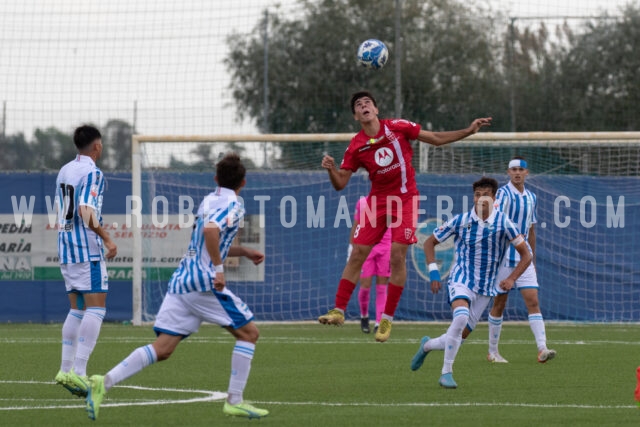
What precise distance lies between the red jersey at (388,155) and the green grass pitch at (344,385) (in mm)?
1929

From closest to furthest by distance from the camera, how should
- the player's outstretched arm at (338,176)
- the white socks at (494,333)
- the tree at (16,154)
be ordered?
the player's outstretched arm at (338,176), the white socks at (494,333), the tree at (16,154)

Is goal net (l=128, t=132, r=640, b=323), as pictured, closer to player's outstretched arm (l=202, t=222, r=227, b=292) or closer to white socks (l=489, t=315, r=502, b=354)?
white socks (l=489, t=315, r=502, b=354)

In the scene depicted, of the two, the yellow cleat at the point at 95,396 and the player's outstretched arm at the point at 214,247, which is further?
the player's outstretched arm at the point at 214,247

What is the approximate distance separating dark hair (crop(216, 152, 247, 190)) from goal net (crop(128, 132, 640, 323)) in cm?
1181

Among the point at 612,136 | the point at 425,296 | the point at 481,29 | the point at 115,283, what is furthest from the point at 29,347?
the point at 481,29

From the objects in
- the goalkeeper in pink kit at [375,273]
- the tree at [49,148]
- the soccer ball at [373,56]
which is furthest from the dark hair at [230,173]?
the tree at [49,148]

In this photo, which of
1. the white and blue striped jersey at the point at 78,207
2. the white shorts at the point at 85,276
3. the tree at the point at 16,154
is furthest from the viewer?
the tree at the point at 16,154

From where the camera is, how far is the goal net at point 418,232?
21.0 meters

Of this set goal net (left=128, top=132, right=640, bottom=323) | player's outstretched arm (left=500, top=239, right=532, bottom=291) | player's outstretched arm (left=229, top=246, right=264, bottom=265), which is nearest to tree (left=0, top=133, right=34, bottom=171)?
goal net (left=128, top=132, right=640, bottom=323)

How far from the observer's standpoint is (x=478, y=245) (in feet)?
38.4

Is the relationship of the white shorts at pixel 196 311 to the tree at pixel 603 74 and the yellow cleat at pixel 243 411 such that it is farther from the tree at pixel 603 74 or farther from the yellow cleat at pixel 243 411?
the tree at pixel 603 74

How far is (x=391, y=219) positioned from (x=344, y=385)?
2.36 m

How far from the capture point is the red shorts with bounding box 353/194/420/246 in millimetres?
12805

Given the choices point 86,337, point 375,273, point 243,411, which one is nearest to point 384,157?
point 86,337
